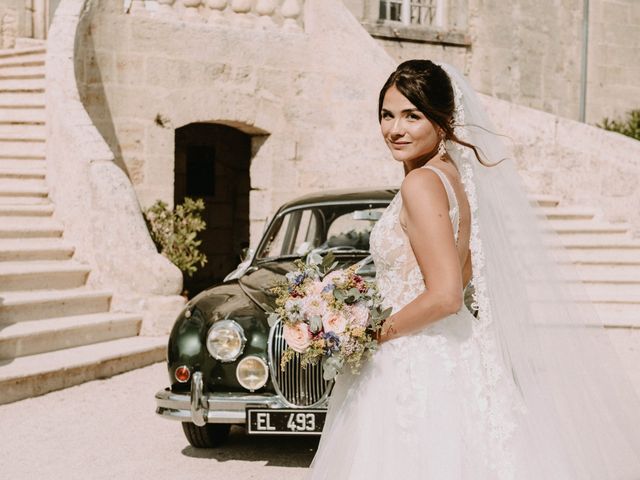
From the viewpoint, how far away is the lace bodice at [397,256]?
2.72 m

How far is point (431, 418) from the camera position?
108 inches

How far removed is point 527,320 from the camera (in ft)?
10.2

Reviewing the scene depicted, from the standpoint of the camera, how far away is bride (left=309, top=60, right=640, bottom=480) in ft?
8.83

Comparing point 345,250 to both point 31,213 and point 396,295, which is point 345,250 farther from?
point 31,213

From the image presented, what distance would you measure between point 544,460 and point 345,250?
133 inches

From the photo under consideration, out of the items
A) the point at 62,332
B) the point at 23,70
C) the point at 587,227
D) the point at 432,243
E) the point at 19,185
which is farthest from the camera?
the point at 23,70

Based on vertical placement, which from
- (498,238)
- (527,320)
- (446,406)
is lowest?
(446,406)

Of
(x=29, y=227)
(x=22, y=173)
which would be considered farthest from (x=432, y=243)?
(x=22, y=173)

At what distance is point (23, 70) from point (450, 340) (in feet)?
32.9

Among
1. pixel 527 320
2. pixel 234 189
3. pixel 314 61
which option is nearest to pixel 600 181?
pixel 314 61

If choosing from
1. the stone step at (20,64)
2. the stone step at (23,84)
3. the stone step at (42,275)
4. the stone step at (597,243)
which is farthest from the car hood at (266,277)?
the stone step at (20,64)

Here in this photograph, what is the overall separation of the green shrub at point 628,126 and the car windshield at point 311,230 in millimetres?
11186

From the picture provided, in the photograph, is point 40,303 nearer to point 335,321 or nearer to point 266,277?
point 266,277

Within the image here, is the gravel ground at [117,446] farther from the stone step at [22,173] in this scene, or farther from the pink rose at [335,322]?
the stone step at [22,173]
